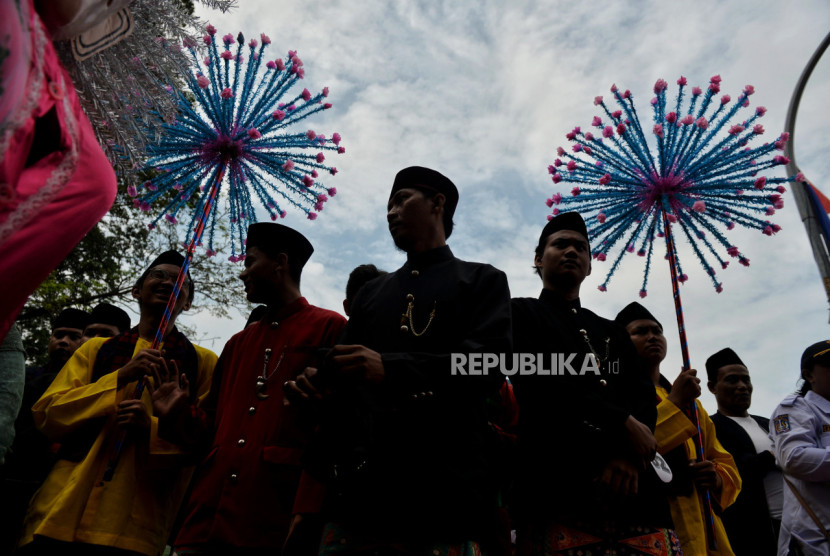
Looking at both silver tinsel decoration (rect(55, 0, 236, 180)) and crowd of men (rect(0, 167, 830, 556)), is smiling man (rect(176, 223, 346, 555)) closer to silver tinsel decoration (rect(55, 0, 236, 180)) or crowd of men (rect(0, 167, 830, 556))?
crowd of men (rect(0, 167, 830, 556))

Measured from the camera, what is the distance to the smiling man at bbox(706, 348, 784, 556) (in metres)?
4.41

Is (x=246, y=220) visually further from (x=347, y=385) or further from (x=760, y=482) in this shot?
(x=760, y=482)

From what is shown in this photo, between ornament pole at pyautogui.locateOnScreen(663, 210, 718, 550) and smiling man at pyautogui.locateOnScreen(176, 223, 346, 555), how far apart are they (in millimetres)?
2125

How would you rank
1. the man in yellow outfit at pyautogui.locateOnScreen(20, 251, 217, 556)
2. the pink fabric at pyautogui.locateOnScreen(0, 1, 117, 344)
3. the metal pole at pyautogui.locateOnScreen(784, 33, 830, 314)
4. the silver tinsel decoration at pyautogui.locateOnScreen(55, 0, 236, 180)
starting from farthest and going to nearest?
1. the metal pole at pyautogui.locateOnScreen(784, 33, 830, 314)
2. the man in yellow outfit at pyautogui.locateOnScreen(20, 251, 217, 556)
3. the silver tinsel decoration at pyautogui.locateOnScreen(55, 0, 236, 180)
4. the pink fabric at pyautogui.locateOnScreen(0, 1, 117, 344)

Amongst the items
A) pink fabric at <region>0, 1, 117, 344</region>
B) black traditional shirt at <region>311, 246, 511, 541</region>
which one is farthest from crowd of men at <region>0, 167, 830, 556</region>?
pink fabric at <region>0, 1, 117, 344</region>

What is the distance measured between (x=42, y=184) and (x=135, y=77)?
3.42 ft

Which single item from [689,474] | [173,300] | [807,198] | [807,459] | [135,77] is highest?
[807,198]

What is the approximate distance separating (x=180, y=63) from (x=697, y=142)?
3.12m

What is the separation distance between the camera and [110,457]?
2842 millimetres

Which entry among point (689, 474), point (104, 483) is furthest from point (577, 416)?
A: point (104, 483)

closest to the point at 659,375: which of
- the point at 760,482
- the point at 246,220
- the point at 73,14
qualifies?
the point at 760,482

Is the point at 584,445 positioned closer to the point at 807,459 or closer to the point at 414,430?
the point at 414,430

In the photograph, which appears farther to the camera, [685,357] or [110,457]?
[685,357]

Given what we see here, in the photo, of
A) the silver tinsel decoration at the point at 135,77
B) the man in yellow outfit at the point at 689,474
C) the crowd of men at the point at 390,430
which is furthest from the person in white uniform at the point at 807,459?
the silver tinsel decoration at the point at 135,77
